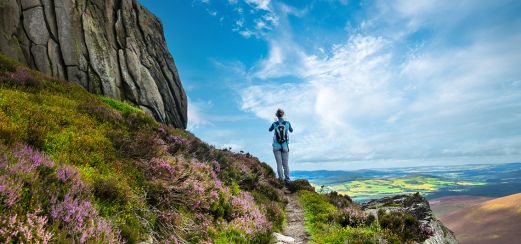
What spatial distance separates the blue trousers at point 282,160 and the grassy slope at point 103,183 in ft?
23.0

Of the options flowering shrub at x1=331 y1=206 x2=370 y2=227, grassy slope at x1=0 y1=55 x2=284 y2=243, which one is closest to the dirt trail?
grassy slope at x1=0 y1=55 x2=284 y2=243

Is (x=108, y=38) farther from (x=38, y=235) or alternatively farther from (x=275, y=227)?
(x=38, y=235)

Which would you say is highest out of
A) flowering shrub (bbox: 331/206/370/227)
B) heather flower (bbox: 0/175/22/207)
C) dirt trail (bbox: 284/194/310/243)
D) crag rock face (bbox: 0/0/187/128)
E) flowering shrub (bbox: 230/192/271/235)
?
crag rock face (bbox: 0/0/187/128)

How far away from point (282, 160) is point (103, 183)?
1433cm

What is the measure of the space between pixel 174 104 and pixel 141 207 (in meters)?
22.5

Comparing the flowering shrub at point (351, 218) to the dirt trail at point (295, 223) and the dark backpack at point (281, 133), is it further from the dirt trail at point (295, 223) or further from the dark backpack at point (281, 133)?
the dark backpack at point (281, 133)

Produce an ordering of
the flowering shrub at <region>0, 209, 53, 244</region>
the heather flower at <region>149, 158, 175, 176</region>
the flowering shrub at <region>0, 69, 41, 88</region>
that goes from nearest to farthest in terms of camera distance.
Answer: the flowering shrub at <region>0, 209, 53, 244</region>
the heather flower at <region>149, 158, 175, 176</region>
the flowering shrub at <region>0, 69, 41, 88</region>

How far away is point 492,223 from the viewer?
96.4 m

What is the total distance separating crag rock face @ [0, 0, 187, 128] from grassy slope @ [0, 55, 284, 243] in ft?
24.7

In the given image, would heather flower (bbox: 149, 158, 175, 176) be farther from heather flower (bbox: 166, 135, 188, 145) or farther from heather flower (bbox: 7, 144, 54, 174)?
heather flower (bbox: 166, 135, 188, 145)

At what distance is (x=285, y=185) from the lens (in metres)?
19.4

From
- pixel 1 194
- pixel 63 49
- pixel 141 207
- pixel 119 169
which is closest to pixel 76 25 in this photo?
pixel 63 49

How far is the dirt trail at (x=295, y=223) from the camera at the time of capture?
9.40 metres

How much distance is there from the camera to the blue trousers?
18.6 metres
